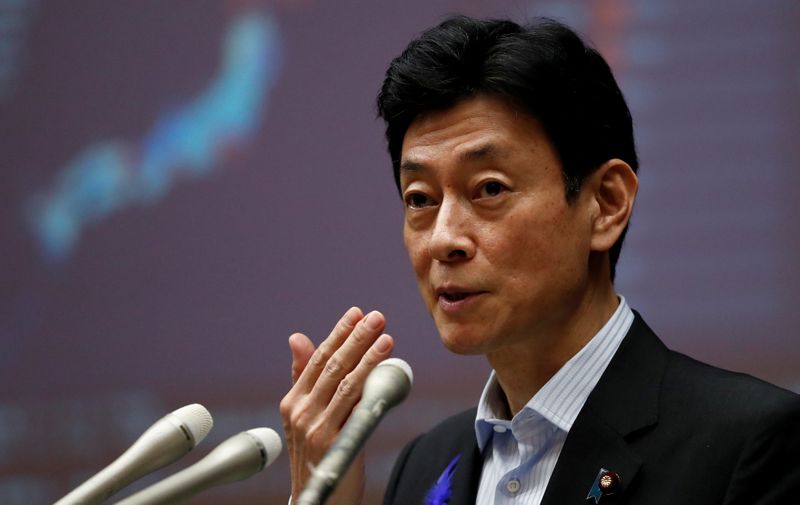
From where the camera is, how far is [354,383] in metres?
2.21

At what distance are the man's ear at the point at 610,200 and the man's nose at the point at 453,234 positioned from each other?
287 mm

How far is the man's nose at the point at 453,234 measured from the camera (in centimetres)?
226

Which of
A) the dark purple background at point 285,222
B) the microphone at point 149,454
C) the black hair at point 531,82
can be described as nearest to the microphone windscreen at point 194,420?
the microphone at point 149,454

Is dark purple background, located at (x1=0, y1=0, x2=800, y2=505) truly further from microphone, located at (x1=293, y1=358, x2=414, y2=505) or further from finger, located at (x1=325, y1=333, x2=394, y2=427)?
microphone, located at (x1=293, y1=358, x2=414, y2=505)

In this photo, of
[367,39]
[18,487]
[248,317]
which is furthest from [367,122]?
[18,487]

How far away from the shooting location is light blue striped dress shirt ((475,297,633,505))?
2.32 m

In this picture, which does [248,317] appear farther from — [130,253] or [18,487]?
[18,487]

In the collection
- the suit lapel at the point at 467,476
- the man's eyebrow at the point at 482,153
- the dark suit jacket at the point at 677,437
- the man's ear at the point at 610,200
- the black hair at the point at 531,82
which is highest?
the black hair at the point at 531,82

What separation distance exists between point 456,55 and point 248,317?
1.85 meters

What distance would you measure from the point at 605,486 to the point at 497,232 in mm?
532

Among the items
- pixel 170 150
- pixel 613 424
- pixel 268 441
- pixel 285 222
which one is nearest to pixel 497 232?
pixel 613 424

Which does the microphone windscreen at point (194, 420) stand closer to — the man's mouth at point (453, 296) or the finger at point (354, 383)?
the finger at point (354, 383)

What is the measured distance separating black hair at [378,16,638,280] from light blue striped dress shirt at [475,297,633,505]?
0.86 ft

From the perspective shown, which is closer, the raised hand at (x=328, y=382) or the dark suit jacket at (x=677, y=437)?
the dark suit jacket at (x=677, y=437)
